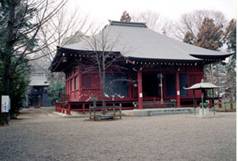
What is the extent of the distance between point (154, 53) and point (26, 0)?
12.5 m

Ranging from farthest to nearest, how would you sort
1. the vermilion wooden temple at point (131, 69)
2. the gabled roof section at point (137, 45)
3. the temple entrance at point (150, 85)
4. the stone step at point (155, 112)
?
the temple entrance at point (150, 85) → the gabled roof section at point (137, 45) → the vermilion wooden temple at point (131, 69) → the stone step at point (155, 112)

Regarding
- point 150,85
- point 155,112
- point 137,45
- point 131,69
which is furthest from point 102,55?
point 150,85

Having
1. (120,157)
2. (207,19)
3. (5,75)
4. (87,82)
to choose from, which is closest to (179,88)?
(87,82)

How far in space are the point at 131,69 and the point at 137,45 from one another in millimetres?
2421

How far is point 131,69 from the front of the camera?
19172mm

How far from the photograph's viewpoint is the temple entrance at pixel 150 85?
21531 millimetres

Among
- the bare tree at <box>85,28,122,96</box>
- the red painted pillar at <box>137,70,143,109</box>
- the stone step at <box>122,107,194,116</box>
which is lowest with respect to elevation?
the stone step at <box>122,107,194,116</box>

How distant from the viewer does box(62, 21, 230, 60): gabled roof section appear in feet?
61.3

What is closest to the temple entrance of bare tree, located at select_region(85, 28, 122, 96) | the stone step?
bare tree, located at select_region(85, 28, 122, 96)

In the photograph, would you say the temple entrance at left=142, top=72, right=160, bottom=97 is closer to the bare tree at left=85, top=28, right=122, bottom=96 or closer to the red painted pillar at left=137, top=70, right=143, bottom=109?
the red painted pillar at left=137, top=70, right=143, bottom=109

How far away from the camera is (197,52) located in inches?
839

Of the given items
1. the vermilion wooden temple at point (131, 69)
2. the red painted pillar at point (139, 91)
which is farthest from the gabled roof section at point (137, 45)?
the red painted pillar at point (139, 91)

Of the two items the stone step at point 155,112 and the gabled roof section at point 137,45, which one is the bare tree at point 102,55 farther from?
the stone step at point 155,112

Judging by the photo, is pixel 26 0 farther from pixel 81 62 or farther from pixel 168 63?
pixel 168 63
